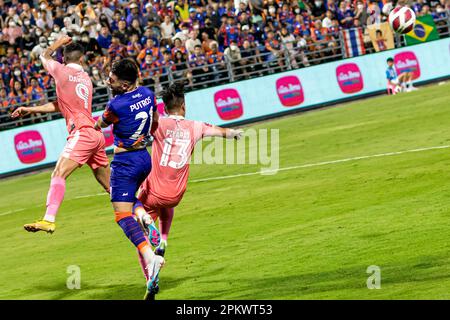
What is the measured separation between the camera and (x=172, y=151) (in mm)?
12297

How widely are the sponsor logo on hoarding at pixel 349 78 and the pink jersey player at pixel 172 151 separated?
2408cm

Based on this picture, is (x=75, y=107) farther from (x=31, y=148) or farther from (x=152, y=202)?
(x=31, y=148)

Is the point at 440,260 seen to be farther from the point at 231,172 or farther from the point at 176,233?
the point at 231,172

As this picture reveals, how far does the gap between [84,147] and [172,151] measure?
2738 millimetres

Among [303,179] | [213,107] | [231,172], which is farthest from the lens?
[213,107]

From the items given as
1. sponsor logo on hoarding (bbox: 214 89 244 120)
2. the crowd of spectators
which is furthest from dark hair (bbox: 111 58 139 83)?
sponsor logo on hoarding (bbox: 214 89 244 120)

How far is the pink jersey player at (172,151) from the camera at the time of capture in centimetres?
1225

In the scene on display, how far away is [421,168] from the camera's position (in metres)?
18.5

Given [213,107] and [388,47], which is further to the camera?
[388,47]

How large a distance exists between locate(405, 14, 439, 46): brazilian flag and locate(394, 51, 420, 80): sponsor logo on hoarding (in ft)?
1.97

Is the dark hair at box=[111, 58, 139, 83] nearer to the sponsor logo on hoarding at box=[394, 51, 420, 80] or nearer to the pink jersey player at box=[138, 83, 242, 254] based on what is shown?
the pink jersey player at box=[138, 83, 242, 254]

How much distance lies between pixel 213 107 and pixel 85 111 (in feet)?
65.3

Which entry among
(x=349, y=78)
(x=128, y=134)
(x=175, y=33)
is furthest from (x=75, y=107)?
(x=175, y=33)
